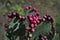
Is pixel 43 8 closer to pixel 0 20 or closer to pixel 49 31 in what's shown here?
pixel 0 20

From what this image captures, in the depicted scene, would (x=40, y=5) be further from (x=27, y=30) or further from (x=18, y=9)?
(x=27, y=30)

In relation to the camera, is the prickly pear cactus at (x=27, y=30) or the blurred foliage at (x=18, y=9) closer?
the prickly pear cactus at (x=27, y=30)

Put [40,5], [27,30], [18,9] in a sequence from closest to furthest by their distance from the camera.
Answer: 1. [27,30]
2. [18,9]
3. [40,5]

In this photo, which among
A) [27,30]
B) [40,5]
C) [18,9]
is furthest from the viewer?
[40,5]

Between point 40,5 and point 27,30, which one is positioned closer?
point 27,30

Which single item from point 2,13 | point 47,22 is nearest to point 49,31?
point 47,22

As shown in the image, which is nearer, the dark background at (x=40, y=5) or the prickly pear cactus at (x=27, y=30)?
the prickly pear cactus at (x=27, y=30)

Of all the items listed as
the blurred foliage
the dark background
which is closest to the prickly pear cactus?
the dark background

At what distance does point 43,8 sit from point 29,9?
16.0 ft

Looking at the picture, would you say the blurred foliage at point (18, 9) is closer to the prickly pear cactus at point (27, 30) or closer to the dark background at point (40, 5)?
the dark background at point (40, 5)

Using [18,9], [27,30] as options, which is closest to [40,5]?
[18,9]

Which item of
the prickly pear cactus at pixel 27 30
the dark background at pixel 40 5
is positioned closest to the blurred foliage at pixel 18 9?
the dark background at pixel 40 5

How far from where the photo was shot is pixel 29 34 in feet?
9.71

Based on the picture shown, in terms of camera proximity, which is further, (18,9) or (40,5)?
(40,5)
